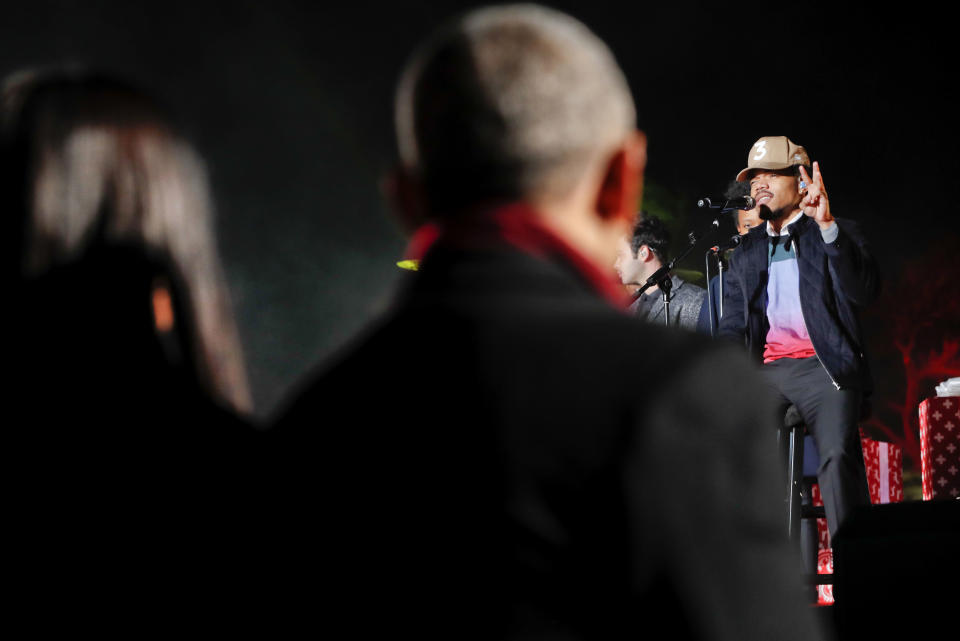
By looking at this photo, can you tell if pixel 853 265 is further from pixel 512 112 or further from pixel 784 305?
pixel 512 112

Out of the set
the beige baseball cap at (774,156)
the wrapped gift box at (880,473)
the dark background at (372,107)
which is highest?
the dark background at (372,107)

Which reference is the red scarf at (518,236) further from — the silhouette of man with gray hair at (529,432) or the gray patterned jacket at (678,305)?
the gray patterned jacket at (678,305)

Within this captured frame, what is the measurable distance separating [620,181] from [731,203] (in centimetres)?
325

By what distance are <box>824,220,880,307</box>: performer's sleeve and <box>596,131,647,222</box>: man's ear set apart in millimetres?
2951

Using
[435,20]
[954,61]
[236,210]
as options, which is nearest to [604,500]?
[236,210]

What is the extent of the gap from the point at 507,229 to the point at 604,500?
0.68ft

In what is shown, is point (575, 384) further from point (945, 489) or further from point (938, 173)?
point (938, 173)

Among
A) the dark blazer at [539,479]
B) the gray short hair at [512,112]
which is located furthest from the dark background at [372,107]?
the dark blazer at [539,479]

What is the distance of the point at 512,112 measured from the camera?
2.29 ft

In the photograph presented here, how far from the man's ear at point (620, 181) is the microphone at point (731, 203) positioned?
10.3 feet

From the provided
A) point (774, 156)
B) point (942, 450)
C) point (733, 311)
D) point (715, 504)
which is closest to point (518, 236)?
point (715, 504)

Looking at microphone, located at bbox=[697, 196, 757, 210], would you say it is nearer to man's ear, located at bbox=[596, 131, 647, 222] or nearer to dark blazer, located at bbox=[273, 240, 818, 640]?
man's ear, located at bbox=[596, 131, 647, 222]

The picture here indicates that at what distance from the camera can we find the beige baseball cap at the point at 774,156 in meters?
3.89

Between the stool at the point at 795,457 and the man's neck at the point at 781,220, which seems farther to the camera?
the man's neck at the point at 781,220
